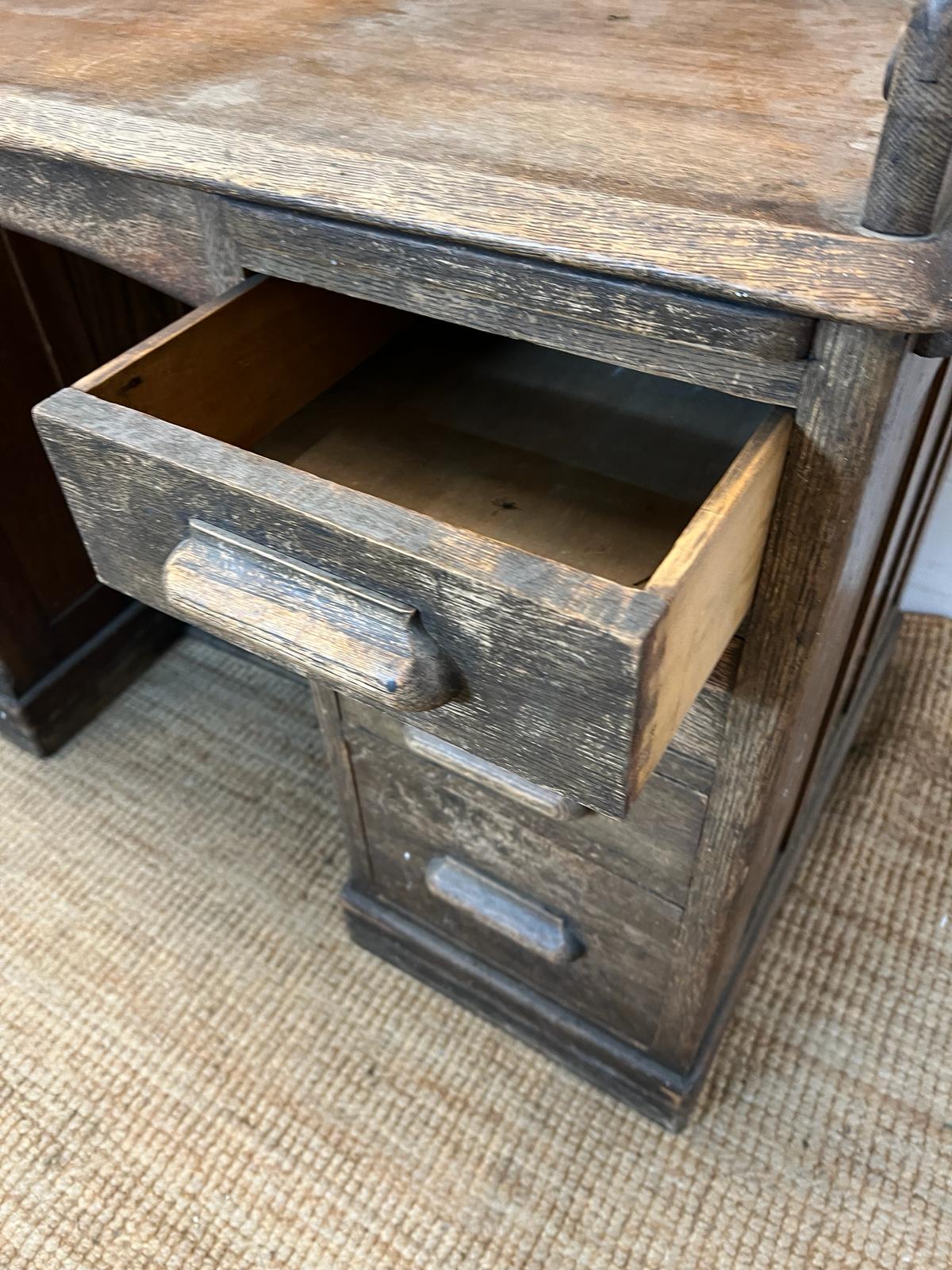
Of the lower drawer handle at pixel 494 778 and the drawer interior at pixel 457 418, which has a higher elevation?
the drawer interior at pixel 457 418

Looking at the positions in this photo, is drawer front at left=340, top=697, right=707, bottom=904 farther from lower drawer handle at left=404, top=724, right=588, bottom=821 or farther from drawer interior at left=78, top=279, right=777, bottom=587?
drawer interior at left=78, top=279, right=777, bottom=587

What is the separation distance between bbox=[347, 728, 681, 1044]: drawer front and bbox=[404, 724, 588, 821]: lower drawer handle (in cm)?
4

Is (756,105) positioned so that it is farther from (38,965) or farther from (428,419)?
(38,965)

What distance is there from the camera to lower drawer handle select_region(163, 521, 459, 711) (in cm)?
40

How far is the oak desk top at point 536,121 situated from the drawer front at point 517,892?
1.31ft

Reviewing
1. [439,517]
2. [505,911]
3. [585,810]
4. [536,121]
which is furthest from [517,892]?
[536,121]

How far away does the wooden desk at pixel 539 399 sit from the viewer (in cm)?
38

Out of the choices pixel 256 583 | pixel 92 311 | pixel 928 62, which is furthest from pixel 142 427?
pixel 92 311

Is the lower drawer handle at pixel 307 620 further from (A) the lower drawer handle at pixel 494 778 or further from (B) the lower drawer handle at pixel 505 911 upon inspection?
(B) the lower drawer handle at pixel 505 911

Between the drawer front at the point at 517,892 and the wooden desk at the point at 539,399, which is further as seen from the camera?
the drawer front at the point at 517,892

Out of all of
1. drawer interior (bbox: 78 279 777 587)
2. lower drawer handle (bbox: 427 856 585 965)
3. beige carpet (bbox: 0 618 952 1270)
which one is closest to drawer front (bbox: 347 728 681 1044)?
lower drawer handle (bbox: 427 856 585 965)

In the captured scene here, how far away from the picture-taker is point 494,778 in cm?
62

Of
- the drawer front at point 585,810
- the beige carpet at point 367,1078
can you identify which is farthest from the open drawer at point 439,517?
the beige carpet at point 367,1078

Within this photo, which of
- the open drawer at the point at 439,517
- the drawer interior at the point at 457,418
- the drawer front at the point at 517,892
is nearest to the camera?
the open drawer at the point at 439,517
